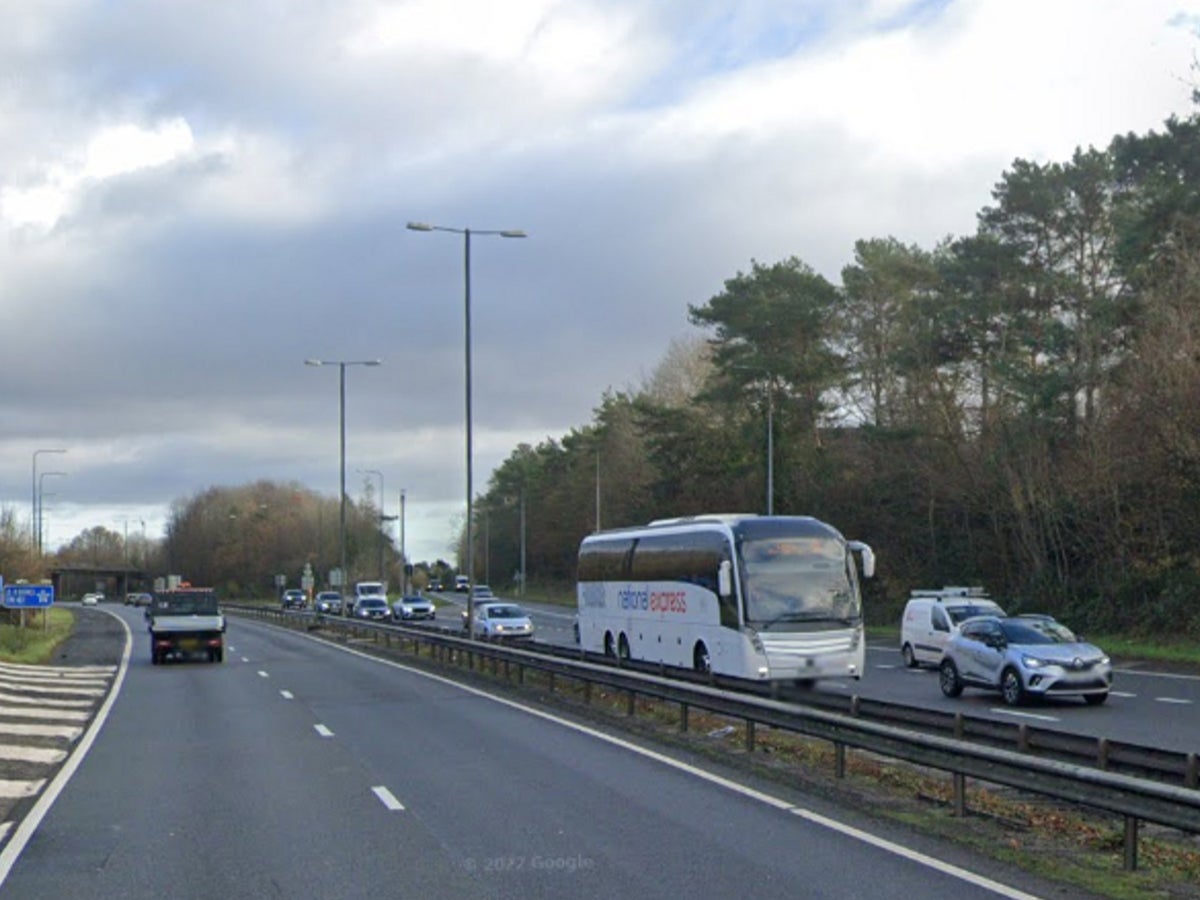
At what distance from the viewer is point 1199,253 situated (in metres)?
39.3

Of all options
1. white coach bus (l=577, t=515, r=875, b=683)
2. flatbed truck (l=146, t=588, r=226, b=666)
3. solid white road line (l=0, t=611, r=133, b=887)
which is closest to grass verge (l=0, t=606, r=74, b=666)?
flatbed truck (l=146, t=588, r=226, b=666)

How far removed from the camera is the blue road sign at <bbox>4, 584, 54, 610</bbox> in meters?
51.8

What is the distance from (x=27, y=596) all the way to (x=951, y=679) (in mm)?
36040

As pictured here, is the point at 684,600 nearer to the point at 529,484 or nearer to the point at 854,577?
the point at 854,577

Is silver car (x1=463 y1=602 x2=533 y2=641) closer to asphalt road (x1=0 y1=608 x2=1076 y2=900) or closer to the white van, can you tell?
the white van

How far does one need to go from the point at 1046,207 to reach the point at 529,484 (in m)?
78.4

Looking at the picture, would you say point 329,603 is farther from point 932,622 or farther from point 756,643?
point 756,643

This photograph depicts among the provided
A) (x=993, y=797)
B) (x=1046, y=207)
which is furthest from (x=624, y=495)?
(x=993, y=797)

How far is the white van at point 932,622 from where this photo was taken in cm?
3422

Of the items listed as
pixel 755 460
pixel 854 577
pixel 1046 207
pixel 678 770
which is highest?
pixel 1046 207

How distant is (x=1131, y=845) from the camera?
1046cm

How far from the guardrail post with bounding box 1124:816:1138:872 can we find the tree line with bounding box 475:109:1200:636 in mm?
29855

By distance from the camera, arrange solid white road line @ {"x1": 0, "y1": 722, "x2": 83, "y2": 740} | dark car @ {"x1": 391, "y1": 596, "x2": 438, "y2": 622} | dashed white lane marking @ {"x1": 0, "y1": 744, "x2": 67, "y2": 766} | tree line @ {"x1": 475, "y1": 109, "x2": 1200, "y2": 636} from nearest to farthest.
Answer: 1. dashed white lane marking @ {"x1": 0, "y1": 744, "x2": 67, "y2": 766}
2. solid white road line @ {"x1": 0, "y1": 722, "x2": 83, "y2": 740}
3. tree line @ {"x1": 475, "y1": 109, "x2": 1200, "y2": 636}
4. dark car @ {"x1": 391, "y1": 596, "x2": 438, "y2": 622}

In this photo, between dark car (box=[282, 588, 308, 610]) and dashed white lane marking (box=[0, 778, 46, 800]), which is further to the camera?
dark car (box=[282, 588, 308, 610])
